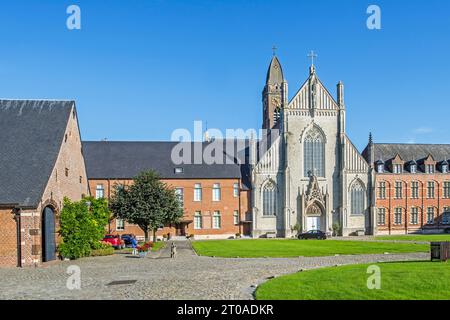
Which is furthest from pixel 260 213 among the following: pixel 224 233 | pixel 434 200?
pixel 434 200

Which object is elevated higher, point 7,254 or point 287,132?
point 287,132

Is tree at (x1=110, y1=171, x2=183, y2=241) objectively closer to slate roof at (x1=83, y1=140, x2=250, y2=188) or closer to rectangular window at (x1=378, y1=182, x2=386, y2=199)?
slate roof at (x1=83, y1=140, x2=250, y2=188)

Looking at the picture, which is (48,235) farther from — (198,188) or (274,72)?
(274,72)

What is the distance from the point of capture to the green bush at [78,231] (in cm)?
2759

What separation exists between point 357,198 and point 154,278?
44.0 metres

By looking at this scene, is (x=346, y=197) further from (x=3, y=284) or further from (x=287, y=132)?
(x=3, y=284)

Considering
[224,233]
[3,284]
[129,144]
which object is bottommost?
[224,233]

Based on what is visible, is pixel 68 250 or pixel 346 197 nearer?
pixel 68 250

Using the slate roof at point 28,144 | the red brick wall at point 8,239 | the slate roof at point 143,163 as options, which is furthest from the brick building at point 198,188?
the red brick wall at point 8,239

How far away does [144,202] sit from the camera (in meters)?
42.5
